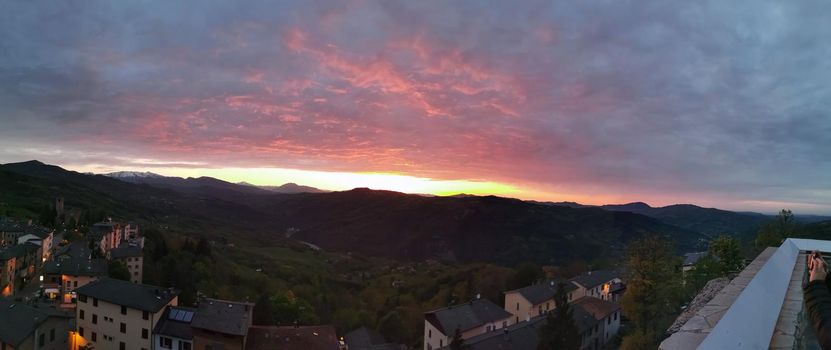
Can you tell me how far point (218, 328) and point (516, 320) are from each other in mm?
35475

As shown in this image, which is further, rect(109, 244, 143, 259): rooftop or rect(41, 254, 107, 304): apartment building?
rect(109, 244, 143, 259): rooftop

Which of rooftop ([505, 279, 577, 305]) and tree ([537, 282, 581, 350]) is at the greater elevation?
tree ([537, 282, 581, 350])

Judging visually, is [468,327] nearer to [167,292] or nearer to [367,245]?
[167,292]

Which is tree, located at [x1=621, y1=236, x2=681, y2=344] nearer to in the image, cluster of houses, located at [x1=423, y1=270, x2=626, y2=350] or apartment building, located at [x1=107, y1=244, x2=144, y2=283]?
cluster of houses, located at [x1=423, y1=270, x2=626, y2=350]

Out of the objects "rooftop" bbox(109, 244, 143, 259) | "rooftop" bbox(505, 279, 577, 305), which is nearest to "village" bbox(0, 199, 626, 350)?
"rooftop" bbox(505, 279, 577, 305)

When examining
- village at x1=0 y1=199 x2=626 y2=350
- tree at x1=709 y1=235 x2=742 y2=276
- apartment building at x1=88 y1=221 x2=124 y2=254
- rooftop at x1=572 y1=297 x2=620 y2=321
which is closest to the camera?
tree at x1=709 y1=235 x2=742 y2=276

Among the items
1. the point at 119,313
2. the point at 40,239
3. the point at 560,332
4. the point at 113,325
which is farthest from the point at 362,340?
the point at 40,239

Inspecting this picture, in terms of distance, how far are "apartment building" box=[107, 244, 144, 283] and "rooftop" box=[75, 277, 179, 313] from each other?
24.4 meters

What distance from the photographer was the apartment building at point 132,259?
6462 cm

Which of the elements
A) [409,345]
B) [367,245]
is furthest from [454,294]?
[367,245]

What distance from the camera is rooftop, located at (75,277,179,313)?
39719mm

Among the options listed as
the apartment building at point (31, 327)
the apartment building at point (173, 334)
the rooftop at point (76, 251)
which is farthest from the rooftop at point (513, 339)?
the rooftop at point (76, 251)

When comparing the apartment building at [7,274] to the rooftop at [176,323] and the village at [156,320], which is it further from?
the rooftop at [176,323]

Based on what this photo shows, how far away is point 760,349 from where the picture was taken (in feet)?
9.09
